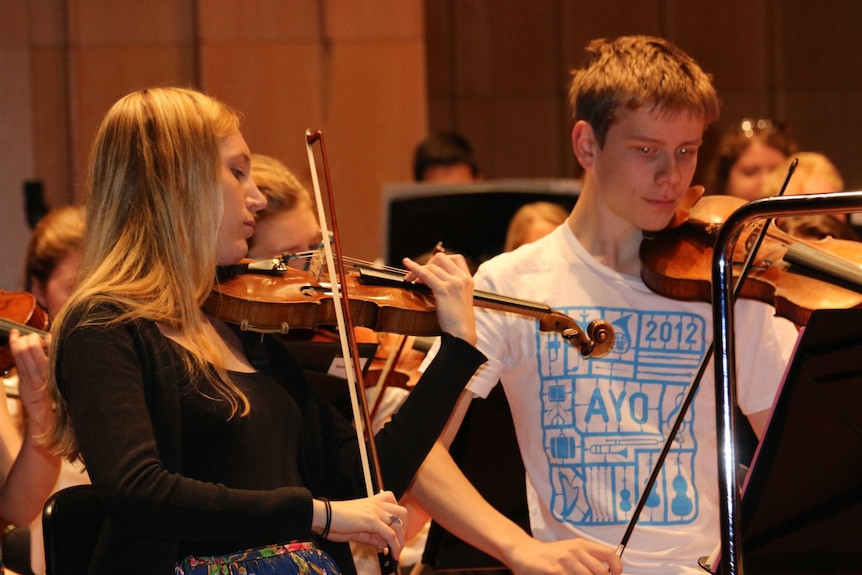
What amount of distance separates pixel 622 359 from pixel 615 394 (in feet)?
0.22

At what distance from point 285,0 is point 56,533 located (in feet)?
12.2

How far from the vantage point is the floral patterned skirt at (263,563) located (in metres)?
1.67

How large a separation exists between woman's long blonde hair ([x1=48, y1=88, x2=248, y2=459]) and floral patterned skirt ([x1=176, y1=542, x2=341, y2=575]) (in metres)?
0.21

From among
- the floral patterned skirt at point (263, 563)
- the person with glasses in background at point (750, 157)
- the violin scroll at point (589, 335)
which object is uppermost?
the person with glasses in background at point (750, 157)

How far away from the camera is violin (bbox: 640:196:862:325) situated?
2059mm

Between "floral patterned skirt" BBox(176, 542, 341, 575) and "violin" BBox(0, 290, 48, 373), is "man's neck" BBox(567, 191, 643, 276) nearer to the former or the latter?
"floral patterned skirt" BBox(176, 542, 341, 575)

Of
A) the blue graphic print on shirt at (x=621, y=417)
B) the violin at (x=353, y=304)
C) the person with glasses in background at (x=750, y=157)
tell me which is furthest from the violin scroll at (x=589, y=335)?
the person with glasses in background at (x=750, y=157)

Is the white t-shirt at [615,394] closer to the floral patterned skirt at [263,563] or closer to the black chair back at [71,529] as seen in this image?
the floral patterned skirt at [263,563]

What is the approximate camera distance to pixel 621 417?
2084mm

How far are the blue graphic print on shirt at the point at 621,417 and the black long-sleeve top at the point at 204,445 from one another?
327 mm

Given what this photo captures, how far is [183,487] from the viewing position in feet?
5.01

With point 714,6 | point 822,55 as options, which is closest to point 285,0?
point 714,6

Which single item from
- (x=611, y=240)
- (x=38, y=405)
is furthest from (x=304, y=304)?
(x=611, y=240)

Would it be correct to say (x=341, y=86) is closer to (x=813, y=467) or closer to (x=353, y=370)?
(x=353, y=370)
